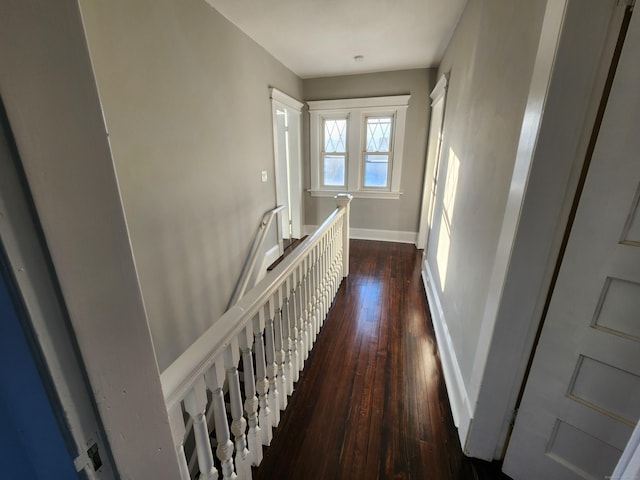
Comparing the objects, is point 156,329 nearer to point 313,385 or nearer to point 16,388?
point 313,385

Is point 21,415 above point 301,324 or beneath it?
above

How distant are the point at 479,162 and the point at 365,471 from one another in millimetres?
1669

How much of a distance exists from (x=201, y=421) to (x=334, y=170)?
4.14 meters

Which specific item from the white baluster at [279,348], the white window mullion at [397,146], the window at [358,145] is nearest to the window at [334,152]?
the window at [358,145]

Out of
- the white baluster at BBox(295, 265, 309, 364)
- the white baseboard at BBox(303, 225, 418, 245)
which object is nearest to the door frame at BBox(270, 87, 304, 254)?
the white baseboard at BBox(303, 225, 418, 245)

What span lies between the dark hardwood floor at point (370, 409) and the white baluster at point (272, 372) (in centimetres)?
13

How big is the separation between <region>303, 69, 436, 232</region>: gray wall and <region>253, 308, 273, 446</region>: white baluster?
3.59m

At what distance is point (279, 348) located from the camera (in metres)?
1.38

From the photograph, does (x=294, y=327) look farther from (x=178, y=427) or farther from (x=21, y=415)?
(x=21, y=415)

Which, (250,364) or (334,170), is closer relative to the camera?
(250,364)

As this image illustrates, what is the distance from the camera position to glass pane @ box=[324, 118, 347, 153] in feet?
14.2

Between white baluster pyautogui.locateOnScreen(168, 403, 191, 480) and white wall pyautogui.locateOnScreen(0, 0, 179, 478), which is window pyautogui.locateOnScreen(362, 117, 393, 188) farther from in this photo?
white wall pyautogui.locateOnScreen(0, 0, 179, 478)

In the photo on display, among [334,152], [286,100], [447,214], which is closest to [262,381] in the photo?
[447,214]

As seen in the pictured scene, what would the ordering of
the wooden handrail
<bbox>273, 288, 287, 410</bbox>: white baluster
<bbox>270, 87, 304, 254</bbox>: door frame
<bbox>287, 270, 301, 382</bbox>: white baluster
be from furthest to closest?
<bbox>270, 87, 304, 254</bbox>: door frame, the wooden handrail, <bbox>287, 270, 301, 382</bbox>: white baluster, <bbox>273, 288, 287, 410</bbox>: white baluster
